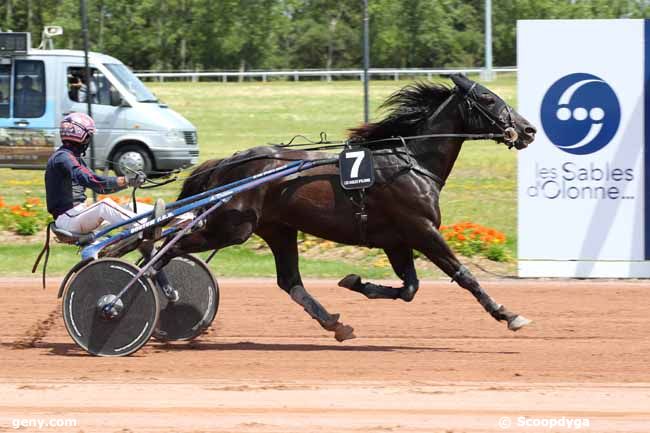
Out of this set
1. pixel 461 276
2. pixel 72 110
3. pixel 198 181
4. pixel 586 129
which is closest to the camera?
pixel 461 276

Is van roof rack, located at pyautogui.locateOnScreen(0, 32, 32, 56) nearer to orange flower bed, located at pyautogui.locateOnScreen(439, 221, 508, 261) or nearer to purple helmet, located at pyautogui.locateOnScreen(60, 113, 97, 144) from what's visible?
orange flower bed, located at pyautogui.locateOnScreen(439, 221, 508, 261)

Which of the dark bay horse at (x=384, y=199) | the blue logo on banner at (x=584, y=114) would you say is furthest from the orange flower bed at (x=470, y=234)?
the dark bay horse at (x=384, y=199)

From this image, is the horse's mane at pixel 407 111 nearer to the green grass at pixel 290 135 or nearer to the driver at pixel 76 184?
the green grass at pixel 290 135

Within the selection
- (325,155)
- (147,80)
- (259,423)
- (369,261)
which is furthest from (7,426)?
(147,80)

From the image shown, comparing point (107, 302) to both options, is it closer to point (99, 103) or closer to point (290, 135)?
point (99, 103)

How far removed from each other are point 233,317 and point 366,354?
1.80 meters

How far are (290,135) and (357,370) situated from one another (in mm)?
17059

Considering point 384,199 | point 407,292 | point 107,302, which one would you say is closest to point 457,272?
point 407,292

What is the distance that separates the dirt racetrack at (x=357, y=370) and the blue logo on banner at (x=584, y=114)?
1.47 metres

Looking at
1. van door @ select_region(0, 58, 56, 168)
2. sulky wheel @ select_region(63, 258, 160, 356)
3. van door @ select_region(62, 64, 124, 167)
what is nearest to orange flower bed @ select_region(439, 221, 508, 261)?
sulky wheel @ select_region(63, 258, 160, 356)

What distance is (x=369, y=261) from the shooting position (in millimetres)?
12016

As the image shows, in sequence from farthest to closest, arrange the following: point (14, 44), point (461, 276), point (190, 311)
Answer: point (14, 44)
point (190, 311)
point (461, 276)

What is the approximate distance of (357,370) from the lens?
7.29 meters

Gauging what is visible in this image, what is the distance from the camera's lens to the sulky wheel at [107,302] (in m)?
7.68
